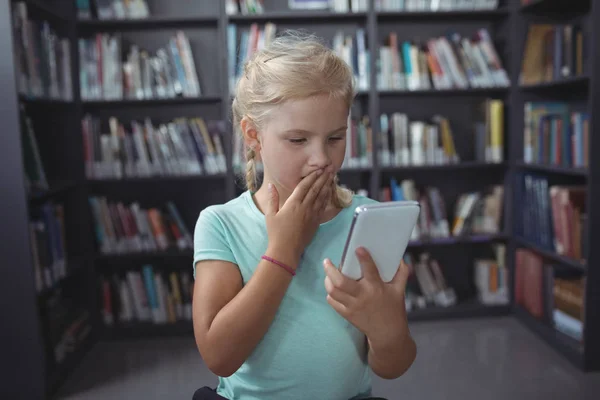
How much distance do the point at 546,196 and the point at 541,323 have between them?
706 mm

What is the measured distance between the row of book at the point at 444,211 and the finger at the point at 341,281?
8.64ft

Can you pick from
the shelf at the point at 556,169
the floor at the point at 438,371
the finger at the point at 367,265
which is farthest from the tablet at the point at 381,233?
the shelf at the point at 556,169

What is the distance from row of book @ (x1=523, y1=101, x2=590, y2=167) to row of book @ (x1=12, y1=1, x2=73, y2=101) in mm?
2506

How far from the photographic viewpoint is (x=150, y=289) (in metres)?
3.28

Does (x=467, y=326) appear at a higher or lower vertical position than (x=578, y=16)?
lower

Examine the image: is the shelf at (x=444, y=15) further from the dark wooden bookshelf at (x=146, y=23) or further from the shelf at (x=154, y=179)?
the shelf at (x=154, y=179)

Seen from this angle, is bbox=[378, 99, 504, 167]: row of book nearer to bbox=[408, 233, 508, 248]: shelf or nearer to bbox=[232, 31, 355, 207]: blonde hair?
bbox=[408, 233, 508, 248]: shelf

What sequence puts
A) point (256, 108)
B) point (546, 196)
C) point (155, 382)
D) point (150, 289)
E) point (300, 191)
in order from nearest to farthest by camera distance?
point (300, 191)
point (256, 108)
point (155, 382)
point (546, 196)
point (150, 289)

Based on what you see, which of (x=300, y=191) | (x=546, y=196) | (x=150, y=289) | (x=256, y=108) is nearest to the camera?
(x=300, y=191)

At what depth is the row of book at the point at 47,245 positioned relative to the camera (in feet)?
8.11

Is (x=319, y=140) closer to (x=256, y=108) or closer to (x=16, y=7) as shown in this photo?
(x=256, y=108)

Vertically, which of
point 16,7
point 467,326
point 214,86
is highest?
point 16,7

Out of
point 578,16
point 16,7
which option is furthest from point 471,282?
point 16,7

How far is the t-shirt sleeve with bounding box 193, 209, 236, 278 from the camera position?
90 centimetres
